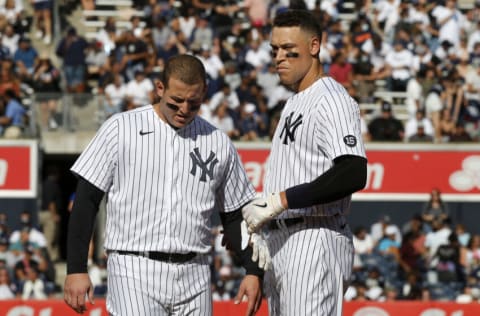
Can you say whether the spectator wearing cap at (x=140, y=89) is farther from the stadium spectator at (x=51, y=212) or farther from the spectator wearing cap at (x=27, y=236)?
the spectator wearing cap at (x=27, y=236)

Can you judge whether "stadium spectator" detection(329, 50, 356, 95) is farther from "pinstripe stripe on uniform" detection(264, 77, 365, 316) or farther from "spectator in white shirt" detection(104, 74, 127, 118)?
"pinstripe stripe on uniform" detection(264, 77, 365, 316)

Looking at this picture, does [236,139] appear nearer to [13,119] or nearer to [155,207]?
[13,119]

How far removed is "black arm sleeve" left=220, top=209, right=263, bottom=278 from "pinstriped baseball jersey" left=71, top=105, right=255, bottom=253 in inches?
7.7

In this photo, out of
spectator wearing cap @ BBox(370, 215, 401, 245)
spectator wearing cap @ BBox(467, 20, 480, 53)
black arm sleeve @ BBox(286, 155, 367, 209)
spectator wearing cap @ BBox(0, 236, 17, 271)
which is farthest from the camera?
spectator wearing cap @ BBox(467, 20, 480, 53)

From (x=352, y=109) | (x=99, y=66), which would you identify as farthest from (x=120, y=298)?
(x=99, y=66)

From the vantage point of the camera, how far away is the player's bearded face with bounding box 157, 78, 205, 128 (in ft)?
19.4

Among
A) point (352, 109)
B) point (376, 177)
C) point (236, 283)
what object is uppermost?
point (352, 109)

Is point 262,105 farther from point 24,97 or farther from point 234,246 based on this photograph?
point 234,246

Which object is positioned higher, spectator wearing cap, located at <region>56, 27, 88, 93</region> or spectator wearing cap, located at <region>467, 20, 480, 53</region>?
spectator wearing cap, located at <region>467, 20, 480, 53</region>

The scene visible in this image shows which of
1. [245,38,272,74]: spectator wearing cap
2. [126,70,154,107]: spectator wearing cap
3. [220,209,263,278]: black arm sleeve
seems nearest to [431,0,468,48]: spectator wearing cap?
[245,38,272,74]: spectator wearing cap

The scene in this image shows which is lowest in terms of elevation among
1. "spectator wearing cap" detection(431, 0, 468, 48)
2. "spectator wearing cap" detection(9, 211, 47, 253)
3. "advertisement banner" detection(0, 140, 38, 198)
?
"spectator wearing cap" detection(9, 211, 47, 253)

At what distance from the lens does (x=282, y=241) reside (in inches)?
241

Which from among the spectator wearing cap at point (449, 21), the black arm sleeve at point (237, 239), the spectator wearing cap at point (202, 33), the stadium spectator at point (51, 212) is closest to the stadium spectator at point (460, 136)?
the spectator wearing cap at point (449, 21)

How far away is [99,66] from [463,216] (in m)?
6.44
